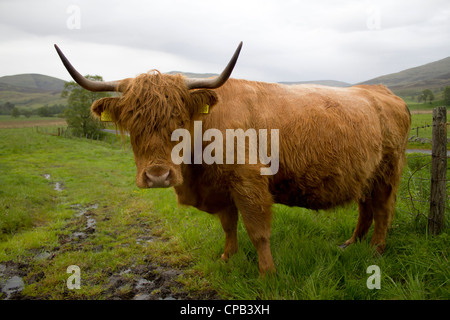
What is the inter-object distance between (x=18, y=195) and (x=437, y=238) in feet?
31.6

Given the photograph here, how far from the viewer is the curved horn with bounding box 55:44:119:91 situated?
245 centimetres

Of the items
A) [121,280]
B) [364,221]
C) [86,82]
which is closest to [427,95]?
[364,221]

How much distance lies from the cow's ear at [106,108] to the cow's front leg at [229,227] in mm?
1923

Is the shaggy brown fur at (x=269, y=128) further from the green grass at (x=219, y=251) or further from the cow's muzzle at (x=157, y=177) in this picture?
the green grass at (x=219, y=251)

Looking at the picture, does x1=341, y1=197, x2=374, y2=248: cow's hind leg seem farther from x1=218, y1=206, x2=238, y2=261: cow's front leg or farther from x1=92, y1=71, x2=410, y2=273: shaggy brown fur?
x1=218, y1=206, x2=238, y2=261: cow's front leg

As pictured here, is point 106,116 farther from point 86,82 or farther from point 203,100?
point 203,100

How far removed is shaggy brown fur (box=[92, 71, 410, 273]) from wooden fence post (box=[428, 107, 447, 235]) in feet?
1.94

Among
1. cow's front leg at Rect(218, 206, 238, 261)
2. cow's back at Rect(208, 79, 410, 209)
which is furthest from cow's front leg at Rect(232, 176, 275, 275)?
cow's front leg at Rect(218, 206, 238, 261)

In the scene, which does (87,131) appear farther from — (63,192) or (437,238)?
(437,238)

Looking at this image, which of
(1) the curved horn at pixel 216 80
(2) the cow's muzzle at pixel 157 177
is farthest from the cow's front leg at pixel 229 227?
(1) the curved horn at pixel 216 80

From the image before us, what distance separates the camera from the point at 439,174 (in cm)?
401

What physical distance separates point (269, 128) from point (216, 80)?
942 mm
